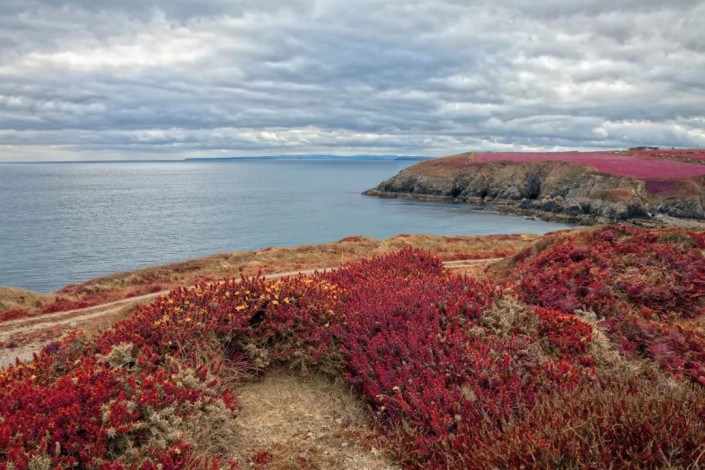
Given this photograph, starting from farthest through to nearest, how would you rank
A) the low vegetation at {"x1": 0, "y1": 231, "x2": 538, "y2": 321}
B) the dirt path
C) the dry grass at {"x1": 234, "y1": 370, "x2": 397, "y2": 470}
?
the low vegetation at {"x1": 0, "y1": 231, "x2": 538, "y2": 321} → the dirt path → the dry grass at {"x1": 234, "y1": 370, "x2": 397, "y2": 470}

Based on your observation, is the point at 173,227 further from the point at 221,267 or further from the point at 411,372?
the point at 411,372

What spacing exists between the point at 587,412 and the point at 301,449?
11.2ft

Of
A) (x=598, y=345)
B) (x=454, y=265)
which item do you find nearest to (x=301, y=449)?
(x=598, y=345)

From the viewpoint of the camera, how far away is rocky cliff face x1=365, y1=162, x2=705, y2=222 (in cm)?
7725

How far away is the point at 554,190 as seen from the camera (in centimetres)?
9725

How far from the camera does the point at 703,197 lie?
7681cm

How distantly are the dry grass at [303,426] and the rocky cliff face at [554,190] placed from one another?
264 ft

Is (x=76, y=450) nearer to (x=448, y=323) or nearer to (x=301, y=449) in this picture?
(x=301, y=449)

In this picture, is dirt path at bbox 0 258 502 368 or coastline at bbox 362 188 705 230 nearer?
dirt path at bbox 0 258 502 368

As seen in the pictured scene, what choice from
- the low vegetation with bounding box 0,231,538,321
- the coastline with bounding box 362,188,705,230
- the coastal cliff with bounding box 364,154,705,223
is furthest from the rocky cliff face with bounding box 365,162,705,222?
the low vegetation with bounding box 0,231,538,321

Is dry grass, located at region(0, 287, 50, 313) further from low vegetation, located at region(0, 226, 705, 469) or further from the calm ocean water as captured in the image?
the calm ocean water

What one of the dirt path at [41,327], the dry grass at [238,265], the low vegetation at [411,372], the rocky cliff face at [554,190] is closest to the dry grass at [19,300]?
the dry grass at [238,265]

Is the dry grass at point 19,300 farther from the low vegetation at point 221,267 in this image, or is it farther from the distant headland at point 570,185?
the distant headland at point 570,185

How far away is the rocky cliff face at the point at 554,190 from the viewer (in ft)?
253
